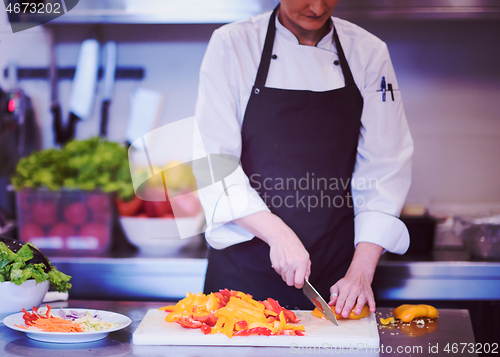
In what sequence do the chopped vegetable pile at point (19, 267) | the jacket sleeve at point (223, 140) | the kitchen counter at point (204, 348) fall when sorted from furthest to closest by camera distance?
the jacket sleeve at point (223, 140)
the chopped vegetable pile at point (19, 267)
the kitchen counter at point (204, 348)

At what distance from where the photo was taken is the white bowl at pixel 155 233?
185 cm

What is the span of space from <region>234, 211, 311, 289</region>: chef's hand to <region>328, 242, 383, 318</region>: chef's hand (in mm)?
90

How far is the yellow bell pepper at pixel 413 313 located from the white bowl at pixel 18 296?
0.78 metres

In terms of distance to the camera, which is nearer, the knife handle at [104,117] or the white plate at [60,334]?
the white plate at [60,334]

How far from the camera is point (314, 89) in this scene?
1394 mm

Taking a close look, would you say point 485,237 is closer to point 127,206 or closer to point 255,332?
point 255,332

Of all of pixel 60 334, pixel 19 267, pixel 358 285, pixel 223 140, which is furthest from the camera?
pixel 223 140

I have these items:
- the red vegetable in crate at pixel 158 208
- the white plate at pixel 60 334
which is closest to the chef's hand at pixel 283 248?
the white plate at pixel 60 334

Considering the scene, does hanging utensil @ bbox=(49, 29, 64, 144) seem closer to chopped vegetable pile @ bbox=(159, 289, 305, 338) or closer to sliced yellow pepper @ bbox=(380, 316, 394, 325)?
chopped vegetable pile @ bbox=(159, 289, 305, 338)

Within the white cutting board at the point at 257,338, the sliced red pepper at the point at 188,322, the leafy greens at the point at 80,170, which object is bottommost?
the white cutting board at the point at 257,338

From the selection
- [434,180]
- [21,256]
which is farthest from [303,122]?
[434,180]

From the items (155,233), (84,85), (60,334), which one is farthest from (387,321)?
(84,85)

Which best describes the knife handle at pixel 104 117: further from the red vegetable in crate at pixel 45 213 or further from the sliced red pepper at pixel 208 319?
the sliced red pepper at pixel 208 319

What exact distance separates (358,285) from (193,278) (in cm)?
75
